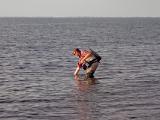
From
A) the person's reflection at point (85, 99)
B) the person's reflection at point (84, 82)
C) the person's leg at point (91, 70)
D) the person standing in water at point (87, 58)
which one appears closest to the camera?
the person's reflection at point (85, 99)

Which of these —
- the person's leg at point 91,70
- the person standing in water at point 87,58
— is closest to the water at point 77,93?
the person's leg at point 91,70

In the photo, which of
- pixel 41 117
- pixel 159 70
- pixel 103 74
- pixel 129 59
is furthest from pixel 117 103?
pixel 129 59

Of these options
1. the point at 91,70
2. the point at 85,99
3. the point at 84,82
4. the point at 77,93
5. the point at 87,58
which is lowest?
the point at 85,99

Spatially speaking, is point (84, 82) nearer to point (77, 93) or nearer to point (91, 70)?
point (91, 70)

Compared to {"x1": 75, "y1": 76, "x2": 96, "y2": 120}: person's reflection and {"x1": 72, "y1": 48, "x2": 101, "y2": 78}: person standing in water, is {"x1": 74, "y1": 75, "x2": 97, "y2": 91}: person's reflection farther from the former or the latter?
{"x1": 72, "y1": 48, "x2": 101, "y2": 78}: person standing in water

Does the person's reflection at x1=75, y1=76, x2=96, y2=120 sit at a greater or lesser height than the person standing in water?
lesser

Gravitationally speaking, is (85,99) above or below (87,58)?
below

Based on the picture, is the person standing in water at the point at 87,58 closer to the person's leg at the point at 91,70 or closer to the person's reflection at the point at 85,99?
the person's leg at the point at 91,70

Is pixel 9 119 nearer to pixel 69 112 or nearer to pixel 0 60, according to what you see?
pixel 69 112

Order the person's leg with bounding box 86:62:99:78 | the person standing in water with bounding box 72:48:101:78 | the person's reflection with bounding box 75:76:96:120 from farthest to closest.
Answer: the person's leg with bounding box 86:62:99:78
the person standing in water with bounding box 72:48:101:78
the person's reflection with bounding box 75:76:96:120

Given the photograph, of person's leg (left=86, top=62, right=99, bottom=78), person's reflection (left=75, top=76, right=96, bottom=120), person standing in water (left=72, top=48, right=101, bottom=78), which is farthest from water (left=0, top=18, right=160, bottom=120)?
person standing in water (left=72, top=48, right=101, bottom=78)

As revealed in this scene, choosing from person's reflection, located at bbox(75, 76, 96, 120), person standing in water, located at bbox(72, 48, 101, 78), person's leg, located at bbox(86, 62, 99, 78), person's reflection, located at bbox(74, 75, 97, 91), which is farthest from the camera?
person's leg, located at bbox(86, 62, 99, 78)

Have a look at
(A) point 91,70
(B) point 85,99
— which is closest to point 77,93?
(B) point 85,99

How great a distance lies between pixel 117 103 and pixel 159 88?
4838mm
